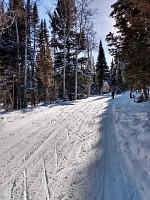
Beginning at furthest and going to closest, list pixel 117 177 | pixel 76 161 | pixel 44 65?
pixel 44 65
pixel 76 161
pixel 117 177

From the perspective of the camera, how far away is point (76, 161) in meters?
6.17

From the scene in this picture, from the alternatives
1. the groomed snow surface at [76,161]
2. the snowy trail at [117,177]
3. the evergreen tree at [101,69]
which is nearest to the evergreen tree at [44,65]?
the evergreen tree at [101,69]

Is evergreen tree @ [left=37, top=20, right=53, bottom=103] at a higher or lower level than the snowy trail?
higher

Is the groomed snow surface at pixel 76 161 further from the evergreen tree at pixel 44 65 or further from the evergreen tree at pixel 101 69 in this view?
the evergreen tree at pixel 101 69

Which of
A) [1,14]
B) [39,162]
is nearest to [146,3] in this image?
[1,14]

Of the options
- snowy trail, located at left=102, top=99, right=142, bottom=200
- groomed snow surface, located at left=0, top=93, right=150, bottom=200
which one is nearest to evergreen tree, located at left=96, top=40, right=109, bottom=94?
groomed snow surface, located at left=0, top=93, right=150, bottom=200

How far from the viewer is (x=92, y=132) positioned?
8.97 metres

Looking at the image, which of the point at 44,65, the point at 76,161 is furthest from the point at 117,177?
the point at 44,65

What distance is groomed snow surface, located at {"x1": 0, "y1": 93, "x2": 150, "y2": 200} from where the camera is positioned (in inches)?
182

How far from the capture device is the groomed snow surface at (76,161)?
15.2 feet

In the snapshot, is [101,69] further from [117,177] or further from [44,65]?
[117,177]

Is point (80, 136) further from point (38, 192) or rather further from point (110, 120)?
point (38, 192)

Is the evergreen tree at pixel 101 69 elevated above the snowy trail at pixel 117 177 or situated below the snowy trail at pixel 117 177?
above

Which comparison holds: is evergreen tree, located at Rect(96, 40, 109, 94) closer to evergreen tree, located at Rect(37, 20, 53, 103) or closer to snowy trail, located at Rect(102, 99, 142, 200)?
evergreen tree, located at Rect(37, 20, 53, 103)
